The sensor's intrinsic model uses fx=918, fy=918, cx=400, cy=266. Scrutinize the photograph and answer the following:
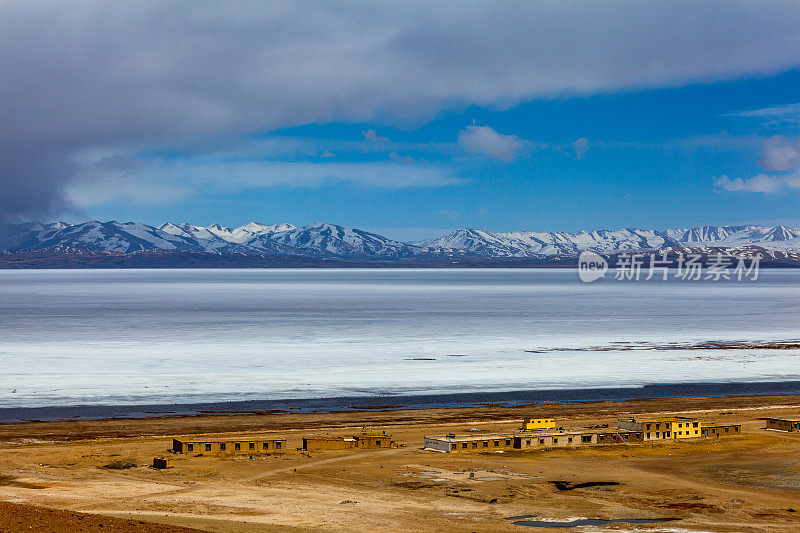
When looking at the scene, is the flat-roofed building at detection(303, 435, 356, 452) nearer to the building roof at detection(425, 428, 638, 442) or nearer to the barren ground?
the barren ground

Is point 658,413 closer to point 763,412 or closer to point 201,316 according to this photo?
point 763,412

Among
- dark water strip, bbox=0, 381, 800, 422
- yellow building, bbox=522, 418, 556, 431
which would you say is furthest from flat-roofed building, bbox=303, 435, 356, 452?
dark water strip, bbox=0, 381, 800, 422

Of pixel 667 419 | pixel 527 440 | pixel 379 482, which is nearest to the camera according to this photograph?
pixel 379 482

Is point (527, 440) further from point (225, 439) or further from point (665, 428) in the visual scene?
point (225, 439)

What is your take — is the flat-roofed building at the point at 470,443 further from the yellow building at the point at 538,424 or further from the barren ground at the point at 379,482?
the yellow building at the point at 538,424

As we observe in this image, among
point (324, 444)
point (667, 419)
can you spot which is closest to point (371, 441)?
point (324, 444)
